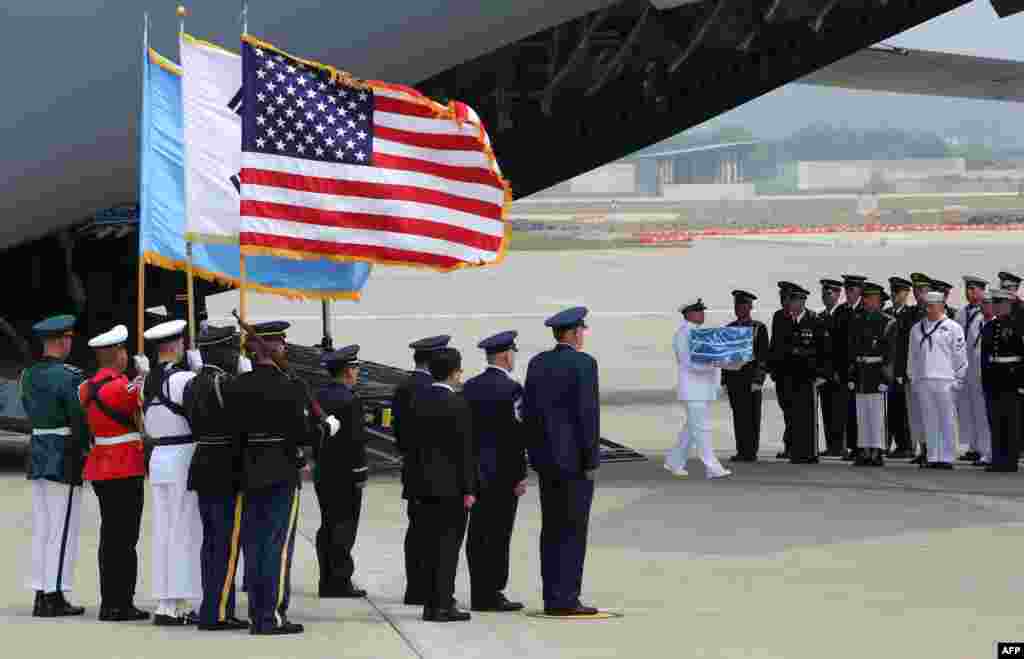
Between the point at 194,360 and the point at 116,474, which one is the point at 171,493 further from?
the point at 194,360

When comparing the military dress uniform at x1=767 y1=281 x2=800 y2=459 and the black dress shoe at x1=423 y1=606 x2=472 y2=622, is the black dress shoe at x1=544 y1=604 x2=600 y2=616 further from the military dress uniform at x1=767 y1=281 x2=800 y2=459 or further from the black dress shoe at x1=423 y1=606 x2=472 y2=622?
the military dress uniform at x1=767 y1=281 x2=800 y2=459

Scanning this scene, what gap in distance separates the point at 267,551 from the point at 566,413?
1.71 m

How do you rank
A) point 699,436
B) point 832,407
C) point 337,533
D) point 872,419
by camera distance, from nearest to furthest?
point 337,533 → point 699,436 → point 872,419 → point 832,407

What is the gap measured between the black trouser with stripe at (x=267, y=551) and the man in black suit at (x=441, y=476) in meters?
0.71

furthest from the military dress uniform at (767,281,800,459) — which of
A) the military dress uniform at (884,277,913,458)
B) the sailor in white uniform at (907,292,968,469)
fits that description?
the sailor in white uniform at (907,292,968,469)

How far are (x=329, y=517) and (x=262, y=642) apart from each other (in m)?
1.42

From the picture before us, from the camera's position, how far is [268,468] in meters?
8.80

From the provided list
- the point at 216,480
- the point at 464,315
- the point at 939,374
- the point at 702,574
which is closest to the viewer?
the point at 216,480

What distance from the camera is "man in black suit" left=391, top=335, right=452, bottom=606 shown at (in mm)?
9375

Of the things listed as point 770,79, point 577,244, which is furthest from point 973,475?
point 577,244

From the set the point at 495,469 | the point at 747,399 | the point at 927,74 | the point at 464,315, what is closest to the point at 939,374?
the point at 747,399

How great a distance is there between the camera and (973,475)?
14914mm

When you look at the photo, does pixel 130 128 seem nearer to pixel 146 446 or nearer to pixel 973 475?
pixel 146 446

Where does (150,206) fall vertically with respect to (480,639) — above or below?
above
